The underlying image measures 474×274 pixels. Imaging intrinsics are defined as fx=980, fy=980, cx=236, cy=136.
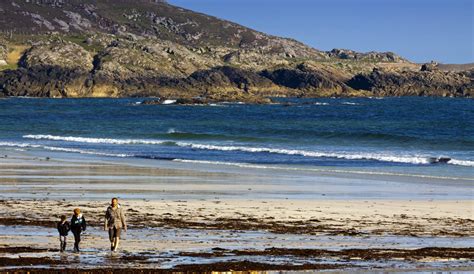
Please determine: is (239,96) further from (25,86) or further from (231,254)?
(231,254)

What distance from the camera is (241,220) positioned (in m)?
22.7

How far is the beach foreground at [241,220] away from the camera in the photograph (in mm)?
17078

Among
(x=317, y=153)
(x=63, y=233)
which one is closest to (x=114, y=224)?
(x=63, y=233)

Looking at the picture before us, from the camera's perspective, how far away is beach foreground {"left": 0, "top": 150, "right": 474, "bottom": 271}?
56.0 ft

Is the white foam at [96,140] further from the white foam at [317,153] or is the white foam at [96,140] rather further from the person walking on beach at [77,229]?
the person walking on beach at [77,229]

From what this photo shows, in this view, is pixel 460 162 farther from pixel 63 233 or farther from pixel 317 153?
pixel 63 233

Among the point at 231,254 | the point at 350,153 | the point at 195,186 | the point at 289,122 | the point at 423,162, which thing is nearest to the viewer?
the point at 231,254

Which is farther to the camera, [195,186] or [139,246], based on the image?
[195,186]

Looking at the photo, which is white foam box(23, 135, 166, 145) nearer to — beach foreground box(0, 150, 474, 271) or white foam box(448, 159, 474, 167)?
Answer: white foam box(448, 159, 474, 167)

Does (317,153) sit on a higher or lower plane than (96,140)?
lower

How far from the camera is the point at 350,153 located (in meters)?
49.3

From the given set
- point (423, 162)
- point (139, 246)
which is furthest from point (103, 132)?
point (139, 246)

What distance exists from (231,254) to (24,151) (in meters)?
35.3

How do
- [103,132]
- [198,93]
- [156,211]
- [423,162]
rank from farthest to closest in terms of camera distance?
[198,93] → [103,132] → [423,162] → [156,211]
